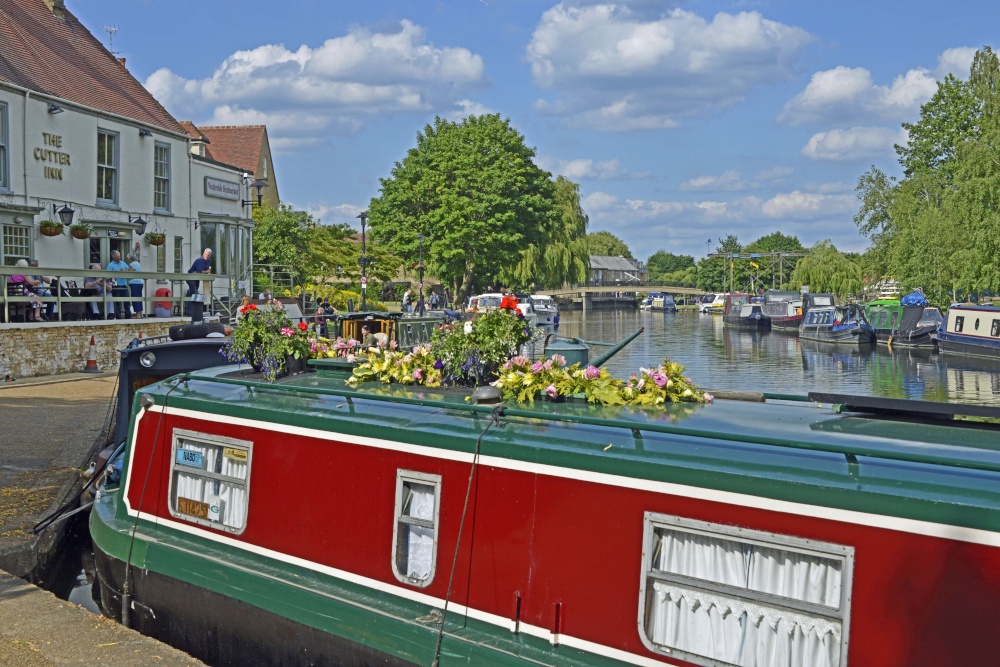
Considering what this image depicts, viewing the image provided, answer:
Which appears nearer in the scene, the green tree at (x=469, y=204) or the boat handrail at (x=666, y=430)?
the boat handrail at (x=666, y=430)

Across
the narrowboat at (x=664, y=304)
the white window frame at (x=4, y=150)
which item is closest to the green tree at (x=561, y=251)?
the narrowboat at (x=664, y=304)

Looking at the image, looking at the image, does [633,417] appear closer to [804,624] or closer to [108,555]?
[804,624]

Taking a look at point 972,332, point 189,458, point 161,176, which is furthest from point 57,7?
point 972,332

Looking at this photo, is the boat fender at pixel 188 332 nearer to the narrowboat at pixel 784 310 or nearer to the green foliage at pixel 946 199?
the green foliage at pixel 946 199

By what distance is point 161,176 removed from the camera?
2841 centimetres

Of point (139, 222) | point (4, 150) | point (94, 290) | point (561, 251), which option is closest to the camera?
point (4, 150)

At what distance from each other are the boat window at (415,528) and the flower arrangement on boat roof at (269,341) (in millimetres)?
2062

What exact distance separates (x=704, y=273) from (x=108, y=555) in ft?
536

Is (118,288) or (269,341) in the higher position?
(118,288)

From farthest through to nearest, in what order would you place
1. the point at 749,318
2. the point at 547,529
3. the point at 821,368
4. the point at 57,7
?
the point at 749,318 → the point at 821,368 → the point at 57,7 → the point at 547,529

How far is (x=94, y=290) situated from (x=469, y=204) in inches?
1427

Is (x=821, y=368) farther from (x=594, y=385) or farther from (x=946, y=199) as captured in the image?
(x=594, y=385)

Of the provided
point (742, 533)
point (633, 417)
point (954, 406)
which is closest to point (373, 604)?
point (633, 417)

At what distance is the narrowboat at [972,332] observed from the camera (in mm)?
33156
